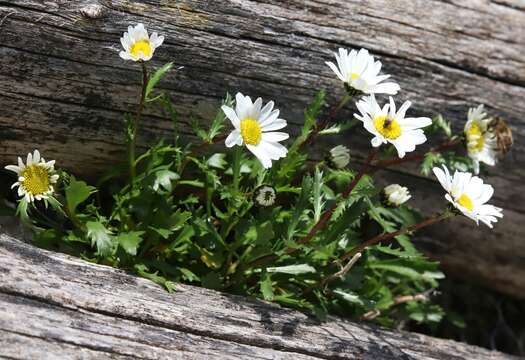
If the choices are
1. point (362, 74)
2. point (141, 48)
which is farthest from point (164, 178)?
point (362, 74)

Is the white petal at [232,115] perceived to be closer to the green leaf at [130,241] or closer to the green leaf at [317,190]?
the green leaf at [317,190]

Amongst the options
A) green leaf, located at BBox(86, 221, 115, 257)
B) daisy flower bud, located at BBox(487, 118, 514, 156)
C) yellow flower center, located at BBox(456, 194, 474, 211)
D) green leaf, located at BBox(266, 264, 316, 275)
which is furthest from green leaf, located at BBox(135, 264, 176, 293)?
daisy flower bud, located at BBox(487, 118, 514, 156)

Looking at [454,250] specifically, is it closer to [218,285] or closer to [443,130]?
[443,130]

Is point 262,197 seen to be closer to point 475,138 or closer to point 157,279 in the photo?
point 157,279

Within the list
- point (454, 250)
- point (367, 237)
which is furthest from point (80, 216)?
point (454, 250)

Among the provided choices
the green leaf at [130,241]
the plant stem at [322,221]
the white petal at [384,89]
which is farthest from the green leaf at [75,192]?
the white petal at [384,89]
